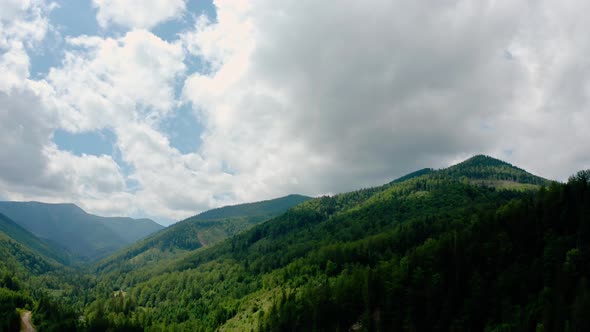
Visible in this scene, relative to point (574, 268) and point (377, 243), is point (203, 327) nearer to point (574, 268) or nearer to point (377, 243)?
point (377, 243)

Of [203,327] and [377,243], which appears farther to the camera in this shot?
[377,243]

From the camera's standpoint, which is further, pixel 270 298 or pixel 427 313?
pixel 270 298

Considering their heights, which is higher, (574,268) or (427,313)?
(574,268)

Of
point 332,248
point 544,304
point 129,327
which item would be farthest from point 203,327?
→ point 544,304

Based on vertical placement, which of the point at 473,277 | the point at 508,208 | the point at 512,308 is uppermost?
the point at 508,208

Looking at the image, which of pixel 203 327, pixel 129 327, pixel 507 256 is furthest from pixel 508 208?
pixel 129 327

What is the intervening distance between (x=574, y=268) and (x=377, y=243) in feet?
319

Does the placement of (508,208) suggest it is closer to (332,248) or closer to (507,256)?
(507,256)

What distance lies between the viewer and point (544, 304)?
82.9m

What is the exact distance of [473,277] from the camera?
333 ft

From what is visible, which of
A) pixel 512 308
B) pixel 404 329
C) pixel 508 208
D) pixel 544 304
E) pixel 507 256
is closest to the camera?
pixel 544 304

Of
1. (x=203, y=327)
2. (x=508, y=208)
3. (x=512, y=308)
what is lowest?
(x=203, y=327)

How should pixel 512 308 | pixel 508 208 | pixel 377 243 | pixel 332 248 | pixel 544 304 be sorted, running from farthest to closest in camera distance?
1. pixel 332 248
2. pixel 377 243
3. pixel 508 208
4. pixel 512 308
5. pixel 544 304

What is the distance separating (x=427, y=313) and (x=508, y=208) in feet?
195
